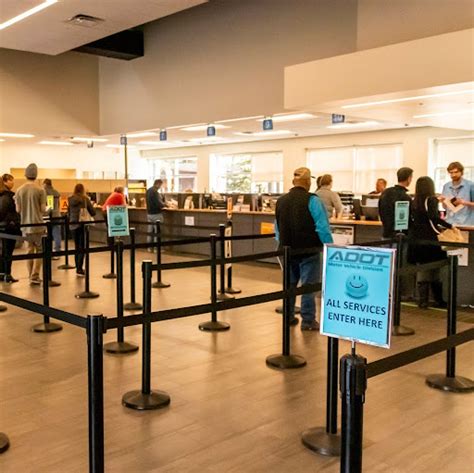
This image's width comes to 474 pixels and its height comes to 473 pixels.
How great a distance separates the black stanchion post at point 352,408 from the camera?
2.09 metres

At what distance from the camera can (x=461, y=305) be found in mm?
7184

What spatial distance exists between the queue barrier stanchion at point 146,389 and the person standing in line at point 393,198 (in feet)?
12.3

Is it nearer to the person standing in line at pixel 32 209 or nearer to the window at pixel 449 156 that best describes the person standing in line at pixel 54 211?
the person standing in line at pixel 32 209

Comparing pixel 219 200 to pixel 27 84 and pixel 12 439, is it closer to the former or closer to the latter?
pixel 27 84

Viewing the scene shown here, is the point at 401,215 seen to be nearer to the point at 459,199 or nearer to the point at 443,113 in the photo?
the point at 459,199

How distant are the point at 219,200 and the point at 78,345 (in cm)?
745

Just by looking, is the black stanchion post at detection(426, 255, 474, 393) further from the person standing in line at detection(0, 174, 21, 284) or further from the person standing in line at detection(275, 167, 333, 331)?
the person standing in line at detection(0, 174, 21, 284)

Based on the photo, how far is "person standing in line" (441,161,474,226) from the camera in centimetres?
724

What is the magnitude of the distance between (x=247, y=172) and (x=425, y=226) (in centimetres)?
1305

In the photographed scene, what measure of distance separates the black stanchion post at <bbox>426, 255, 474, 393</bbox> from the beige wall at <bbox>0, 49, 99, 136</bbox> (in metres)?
11.1

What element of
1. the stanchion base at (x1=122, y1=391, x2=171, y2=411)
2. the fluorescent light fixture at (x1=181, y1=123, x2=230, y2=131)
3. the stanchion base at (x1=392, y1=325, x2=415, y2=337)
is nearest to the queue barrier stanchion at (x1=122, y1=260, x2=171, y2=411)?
the stanchion base at (x1=122, y1=391, x2=171, y2=411)

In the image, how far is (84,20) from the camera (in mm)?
8477

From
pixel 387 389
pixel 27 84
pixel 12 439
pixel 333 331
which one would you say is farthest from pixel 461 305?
pixel 27 84

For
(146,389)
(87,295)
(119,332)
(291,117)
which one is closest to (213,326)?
(119,332)
